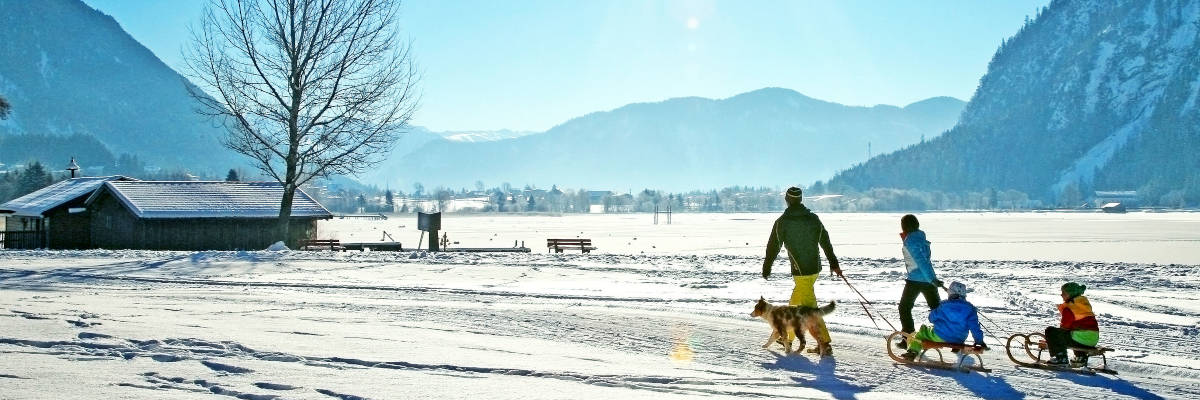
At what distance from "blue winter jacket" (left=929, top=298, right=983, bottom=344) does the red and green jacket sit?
3.07ft

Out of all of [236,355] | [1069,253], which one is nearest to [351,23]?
[236,355]

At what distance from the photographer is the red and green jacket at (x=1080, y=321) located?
857 cm

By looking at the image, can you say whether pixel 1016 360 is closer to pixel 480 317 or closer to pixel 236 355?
pixel 480 317

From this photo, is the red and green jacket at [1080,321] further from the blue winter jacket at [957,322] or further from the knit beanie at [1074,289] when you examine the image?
the blue winter jacket at [957,322]

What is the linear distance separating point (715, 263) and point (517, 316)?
44.7 ft

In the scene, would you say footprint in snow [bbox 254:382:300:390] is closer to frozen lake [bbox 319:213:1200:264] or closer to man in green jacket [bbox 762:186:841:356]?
man in green jacket [bbox 762:186:841:356]

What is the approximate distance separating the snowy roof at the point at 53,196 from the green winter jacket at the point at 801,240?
36.2m

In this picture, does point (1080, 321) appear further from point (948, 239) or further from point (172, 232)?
point (948, 239)

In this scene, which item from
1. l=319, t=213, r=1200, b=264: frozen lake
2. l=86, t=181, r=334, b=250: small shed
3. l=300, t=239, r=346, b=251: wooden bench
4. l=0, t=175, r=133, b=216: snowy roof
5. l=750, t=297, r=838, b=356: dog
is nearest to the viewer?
l=750, t=297, r=838, b=356: dog

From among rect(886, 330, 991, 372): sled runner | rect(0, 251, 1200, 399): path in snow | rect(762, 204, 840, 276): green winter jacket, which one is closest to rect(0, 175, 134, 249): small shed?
rect(0, 251, 1200, 399): path in snow

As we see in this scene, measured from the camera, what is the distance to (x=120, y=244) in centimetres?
3600

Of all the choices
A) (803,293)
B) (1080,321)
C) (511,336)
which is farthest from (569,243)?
(1080,321)

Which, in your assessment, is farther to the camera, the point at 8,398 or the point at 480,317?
the point at 480,317

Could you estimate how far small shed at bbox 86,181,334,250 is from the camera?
118 ft
